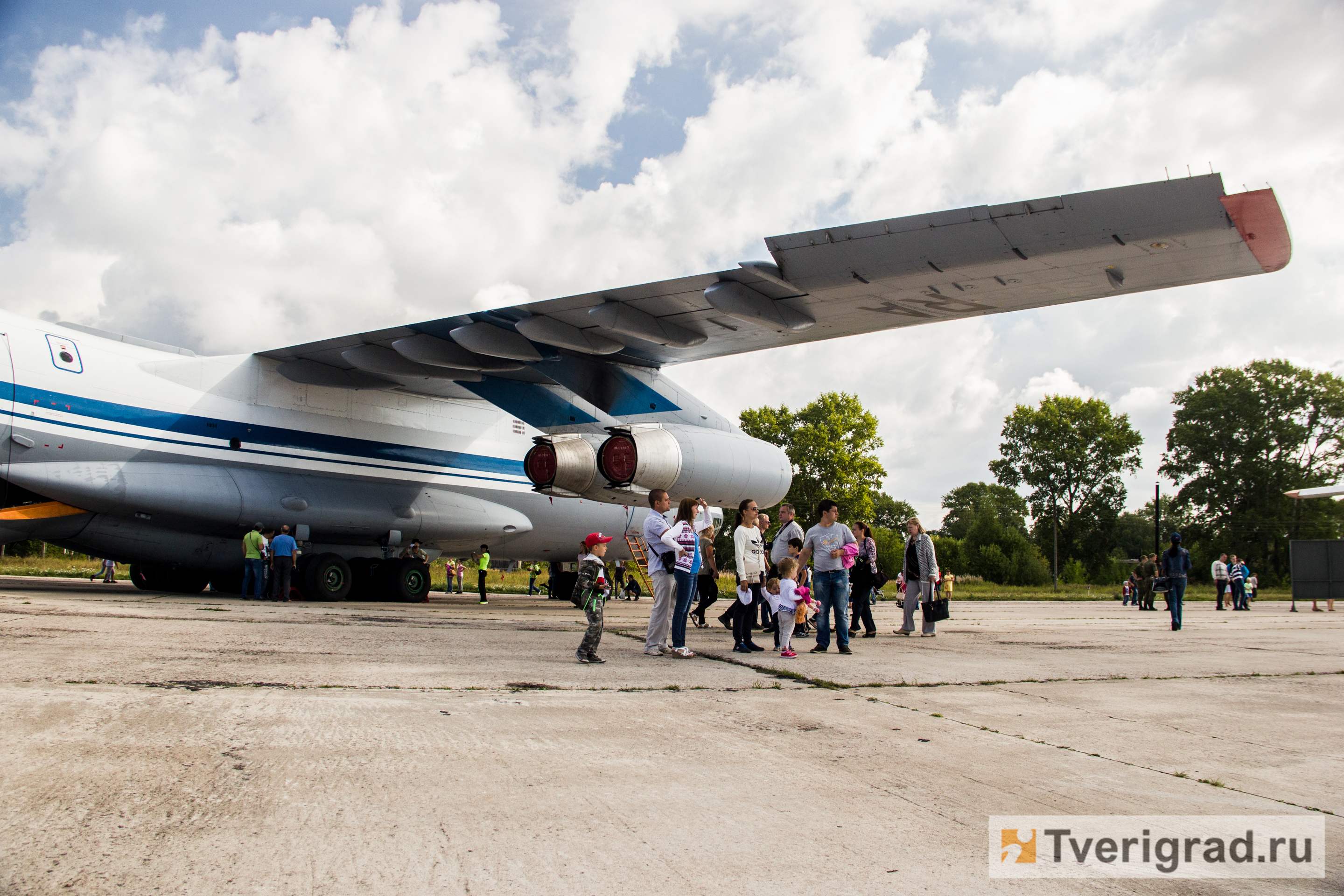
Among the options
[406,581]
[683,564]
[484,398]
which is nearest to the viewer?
[683,564]

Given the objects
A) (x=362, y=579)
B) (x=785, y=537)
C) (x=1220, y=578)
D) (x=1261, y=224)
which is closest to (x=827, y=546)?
(x=785, y=537)

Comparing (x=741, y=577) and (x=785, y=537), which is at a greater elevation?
(x=785, y=537)

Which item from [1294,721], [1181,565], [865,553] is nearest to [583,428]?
[865,553]

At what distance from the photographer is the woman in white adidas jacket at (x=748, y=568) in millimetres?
7727

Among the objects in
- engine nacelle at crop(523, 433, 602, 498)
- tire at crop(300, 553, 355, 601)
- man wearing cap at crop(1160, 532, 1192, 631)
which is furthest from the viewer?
tire at crop(300, 553, 355, 601)

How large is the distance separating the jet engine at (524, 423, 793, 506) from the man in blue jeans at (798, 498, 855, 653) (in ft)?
13.8

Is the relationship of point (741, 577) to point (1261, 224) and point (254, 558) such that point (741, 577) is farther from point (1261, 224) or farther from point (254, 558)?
point (254, 558)

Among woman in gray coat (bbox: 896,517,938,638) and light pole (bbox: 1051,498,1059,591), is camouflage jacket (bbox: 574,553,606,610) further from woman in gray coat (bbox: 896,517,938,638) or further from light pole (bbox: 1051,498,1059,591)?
light pole (bbox: 1051,498,1059,591)

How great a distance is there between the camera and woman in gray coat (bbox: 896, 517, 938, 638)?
10312 millimetres

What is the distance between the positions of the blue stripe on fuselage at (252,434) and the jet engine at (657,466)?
260cm

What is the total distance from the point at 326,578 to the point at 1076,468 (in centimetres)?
5428

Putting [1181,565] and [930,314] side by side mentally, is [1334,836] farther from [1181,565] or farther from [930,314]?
[1181,565]

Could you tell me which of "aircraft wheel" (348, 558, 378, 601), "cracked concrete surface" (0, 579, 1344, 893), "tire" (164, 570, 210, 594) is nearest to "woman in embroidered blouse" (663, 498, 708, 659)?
"cracked concrete surface" (0, 579, 1344, 893)

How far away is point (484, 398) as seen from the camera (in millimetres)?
13852
